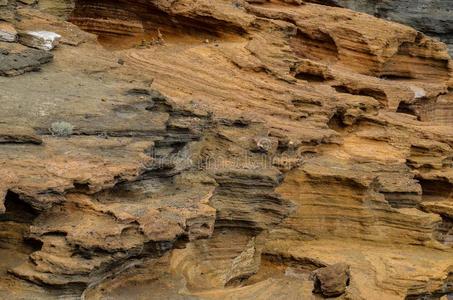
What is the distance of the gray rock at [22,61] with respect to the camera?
15.1m

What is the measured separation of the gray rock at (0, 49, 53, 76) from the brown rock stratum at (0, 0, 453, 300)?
38mm

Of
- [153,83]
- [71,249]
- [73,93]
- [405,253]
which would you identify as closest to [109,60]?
[153,83]

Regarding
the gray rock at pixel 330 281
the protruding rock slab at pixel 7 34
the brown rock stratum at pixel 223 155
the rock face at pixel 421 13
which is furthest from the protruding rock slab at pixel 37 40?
the rock face at pixel 421 13

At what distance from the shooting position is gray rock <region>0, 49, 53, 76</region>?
15.1 metres

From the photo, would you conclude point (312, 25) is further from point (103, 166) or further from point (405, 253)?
point (103, 166)

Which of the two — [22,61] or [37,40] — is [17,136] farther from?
[37,40]

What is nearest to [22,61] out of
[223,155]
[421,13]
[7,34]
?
[7,34]

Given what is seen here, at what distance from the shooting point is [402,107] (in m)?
25.0

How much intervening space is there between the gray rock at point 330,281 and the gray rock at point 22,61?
6.53m

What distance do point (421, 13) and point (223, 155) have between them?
19.8 meters

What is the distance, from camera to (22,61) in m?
15.4

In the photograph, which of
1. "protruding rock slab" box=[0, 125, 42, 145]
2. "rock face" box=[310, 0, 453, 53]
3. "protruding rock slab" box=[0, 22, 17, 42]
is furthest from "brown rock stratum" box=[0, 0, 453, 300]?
"rock face" box=[310, 0, 453, 53]

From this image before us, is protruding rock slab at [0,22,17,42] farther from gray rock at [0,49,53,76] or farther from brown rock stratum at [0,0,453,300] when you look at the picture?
gray rock at [0,49,53,76]

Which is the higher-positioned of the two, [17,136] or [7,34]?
[7,34]
